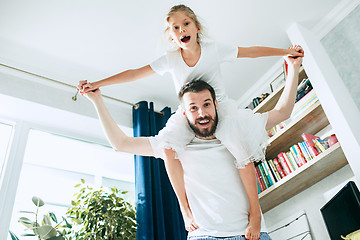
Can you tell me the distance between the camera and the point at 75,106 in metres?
3.05

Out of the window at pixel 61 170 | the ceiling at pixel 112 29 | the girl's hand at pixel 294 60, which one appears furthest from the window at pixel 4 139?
the girl's hand at pixel 294 60

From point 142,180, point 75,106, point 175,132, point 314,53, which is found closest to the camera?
point 175,132

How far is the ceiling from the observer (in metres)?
2.59

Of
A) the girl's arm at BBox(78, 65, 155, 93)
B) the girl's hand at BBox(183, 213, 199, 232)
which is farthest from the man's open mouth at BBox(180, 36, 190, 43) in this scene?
the girl's hand at BBox(183, 213, 199, 232)

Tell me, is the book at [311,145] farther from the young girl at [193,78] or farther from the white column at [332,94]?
the young girl at [193,78]

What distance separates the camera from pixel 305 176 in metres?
2.41

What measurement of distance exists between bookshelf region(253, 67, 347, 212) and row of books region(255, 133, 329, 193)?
0.23 ft

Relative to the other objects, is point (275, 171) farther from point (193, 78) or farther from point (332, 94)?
point (193, 78)

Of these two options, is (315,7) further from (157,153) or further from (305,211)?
(157,153)

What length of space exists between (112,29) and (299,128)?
5.52 feet

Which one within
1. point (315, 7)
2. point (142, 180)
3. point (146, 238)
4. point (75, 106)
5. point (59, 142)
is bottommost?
point (146, 238)

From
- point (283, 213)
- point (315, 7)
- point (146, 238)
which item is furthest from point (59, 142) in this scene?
point (315, 7)

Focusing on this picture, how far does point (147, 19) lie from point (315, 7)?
137 centimetres

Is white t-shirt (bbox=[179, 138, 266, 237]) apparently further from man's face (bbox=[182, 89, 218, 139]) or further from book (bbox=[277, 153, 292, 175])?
book (bbox=[277, 153, 292, 175])
